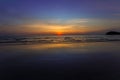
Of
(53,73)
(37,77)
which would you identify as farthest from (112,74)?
(37,77)

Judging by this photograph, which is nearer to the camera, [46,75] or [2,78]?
[2,78]

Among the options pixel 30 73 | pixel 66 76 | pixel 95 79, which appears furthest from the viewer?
pixel 30 73

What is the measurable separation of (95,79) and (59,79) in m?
1.18

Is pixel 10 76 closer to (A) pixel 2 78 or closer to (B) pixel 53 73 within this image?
(A) pixel 2 78

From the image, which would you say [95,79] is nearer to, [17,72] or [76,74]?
[76,74]

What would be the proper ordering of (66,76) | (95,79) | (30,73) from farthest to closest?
(30,73)
(66,76)
(95,79)

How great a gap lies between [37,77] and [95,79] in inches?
77.2

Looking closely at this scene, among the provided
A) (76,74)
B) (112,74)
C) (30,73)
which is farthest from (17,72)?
(112,74)

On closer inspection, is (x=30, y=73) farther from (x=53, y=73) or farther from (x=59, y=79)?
(x=59, y=79)

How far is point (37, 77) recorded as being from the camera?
228 inches

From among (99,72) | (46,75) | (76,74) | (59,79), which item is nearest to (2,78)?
(46,75)

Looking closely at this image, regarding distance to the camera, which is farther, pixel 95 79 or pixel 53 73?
pixel 53 73

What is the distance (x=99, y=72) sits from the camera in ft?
20.8

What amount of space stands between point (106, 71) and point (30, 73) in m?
2.91
